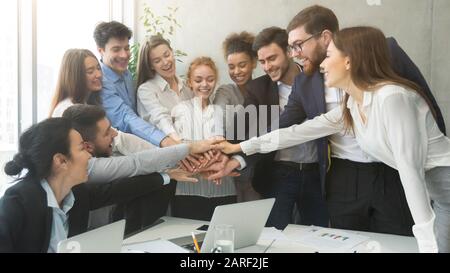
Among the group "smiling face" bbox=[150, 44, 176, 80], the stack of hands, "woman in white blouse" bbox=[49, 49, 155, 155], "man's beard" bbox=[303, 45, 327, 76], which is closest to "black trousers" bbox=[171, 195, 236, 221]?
the stack of hands

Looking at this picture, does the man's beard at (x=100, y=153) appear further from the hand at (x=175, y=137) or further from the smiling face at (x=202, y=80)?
the smiling face at (x=202, y=80)

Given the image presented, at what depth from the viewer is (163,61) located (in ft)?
8.29

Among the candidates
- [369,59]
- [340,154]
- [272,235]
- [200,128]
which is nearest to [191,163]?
[200,128]

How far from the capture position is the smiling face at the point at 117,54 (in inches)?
90.9

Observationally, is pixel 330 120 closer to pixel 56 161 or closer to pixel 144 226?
pixel 144 226

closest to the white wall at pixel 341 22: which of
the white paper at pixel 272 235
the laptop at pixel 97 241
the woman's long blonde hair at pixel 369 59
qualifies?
the woman's long blonde hair at pixel 369 59

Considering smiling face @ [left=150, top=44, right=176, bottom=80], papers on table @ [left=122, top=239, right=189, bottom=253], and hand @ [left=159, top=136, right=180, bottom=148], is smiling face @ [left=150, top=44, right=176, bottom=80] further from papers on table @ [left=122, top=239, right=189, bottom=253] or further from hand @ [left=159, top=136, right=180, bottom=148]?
papers on table @ [left=122, top=239, right=189, bottom=253]

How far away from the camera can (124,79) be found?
242 cm

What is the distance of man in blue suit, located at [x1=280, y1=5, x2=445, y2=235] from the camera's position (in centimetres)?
233

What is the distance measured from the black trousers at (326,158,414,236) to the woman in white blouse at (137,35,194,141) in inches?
37.0

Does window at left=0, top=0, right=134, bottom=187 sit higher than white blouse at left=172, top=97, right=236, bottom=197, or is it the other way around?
window at left=0, top=0, right=134, bottom=187

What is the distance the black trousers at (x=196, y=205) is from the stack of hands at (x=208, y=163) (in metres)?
0.11

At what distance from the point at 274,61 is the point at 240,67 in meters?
0.19
